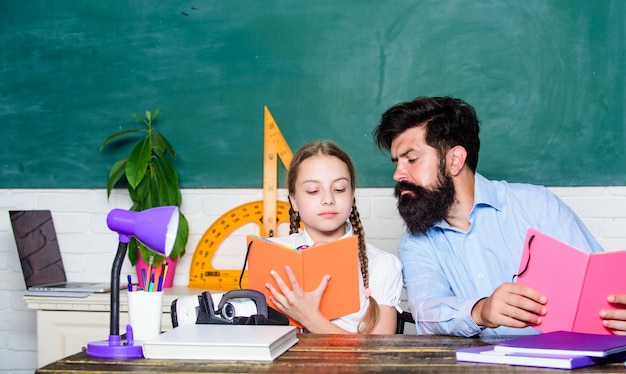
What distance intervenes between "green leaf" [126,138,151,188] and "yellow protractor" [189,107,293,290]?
15.2 inches

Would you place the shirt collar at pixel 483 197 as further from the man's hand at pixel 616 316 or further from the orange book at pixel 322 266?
Result: the man's hand at pixel 616 316

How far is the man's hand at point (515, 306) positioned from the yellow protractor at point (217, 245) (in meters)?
1.49

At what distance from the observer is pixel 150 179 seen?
2.94 meters

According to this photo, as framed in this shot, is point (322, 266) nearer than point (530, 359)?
No

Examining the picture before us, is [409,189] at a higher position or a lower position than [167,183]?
lower

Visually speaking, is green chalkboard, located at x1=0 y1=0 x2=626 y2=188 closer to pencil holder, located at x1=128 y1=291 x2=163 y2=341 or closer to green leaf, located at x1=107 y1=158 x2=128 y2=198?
green leaf, located at x1=107 y1=158 x2=128 y2=198

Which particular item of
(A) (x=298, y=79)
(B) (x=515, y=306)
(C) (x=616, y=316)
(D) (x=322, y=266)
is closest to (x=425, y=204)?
(D) (x=322, y=266)

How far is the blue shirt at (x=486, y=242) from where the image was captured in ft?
6.89

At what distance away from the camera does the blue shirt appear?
2100 millimetres

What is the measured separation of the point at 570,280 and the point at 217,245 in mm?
1784

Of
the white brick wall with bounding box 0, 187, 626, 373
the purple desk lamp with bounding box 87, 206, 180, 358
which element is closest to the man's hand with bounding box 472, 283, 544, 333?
the purple desk lamp with bounding box 87, 206, 180, 358

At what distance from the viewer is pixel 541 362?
1.22 metres

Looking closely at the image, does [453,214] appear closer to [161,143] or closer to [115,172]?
[161,143]

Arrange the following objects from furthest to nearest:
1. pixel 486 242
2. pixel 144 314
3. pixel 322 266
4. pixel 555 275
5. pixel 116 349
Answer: pixel 486 242 → pixel 322 266 → pixel 555 275 → pixel 144 314 → pixel 116 349
